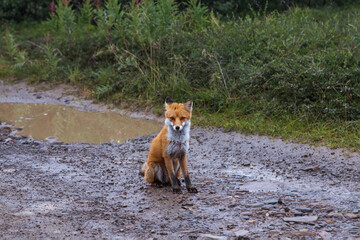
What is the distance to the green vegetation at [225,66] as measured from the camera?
24.8 ft

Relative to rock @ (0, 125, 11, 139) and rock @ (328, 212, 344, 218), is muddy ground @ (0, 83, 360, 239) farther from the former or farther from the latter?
rock @ (0, 125, 11, 139)

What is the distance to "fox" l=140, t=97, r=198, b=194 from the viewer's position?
5.06 metres

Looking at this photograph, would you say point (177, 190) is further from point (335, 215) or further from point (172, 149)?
point (335, 215)

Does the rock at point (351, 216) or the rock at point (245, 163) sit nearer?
the rock at point (351, 216)

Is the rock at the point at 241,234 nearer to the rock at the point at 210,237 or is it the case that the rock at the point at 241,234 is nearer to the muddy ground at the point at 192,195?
the muddy ground at the point at 192,195

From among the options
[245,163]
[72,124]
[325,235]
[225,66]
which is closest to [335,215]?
[325,235]

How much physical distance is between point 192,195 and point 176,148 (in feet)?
1.91

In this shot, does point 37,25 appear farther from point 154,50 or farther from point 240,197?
point 240,197

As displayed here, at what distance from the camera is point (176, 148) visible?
5137 mm

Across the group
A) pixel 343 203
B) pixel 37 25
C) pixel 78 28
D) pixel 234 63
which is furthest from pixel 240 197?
pixel 37 25

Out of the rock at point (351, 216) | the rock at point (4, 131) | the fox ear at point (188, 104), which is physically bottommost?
the rock at point (4, 131)

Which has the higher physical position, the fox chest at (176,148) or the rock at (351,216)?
the fox chest at (176,148)

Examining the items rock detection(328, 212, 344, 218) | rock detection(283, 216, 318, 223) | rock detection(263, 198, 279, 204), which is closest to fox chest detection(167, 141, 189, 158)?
rock detection(263, 198, 279, 204)

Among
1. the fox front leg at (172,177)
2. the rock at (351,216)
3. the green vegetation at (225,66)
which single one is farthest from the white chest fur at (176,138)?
the green vegetation at (225,66)
